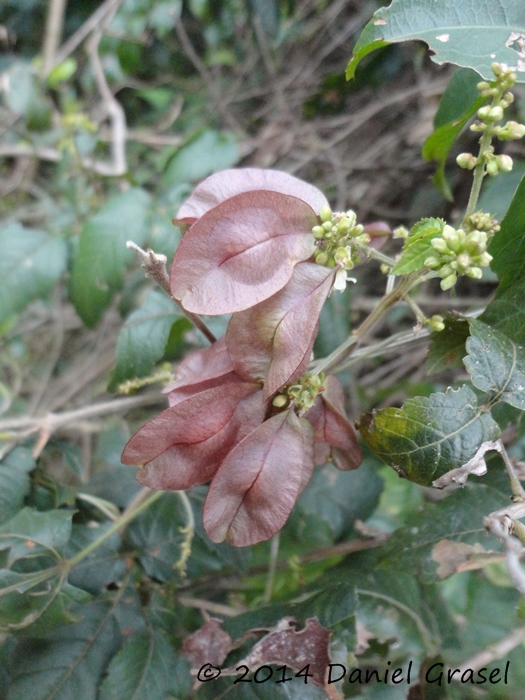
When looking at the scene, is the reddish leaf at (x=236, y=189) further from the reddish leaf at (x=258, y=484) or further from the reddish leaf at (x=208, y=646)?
the reddish leaf at (x=208, y=646)

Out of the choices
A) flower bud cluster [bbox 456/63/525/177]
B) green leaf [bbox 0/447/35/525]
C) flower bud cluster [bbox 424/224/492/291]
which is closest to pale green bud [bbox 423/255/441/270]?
flower bud cluster [bbox 424/224/492/291]

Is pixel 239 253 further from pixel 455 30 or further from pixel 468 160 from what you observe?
pixel 455 30

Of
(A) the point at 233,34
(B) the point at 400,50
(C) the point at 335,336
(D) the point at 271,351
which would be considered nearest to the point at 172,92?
(A) the point at 233,34

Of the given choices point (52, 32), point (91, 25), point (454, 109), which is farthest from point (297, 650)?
point (52, 32)

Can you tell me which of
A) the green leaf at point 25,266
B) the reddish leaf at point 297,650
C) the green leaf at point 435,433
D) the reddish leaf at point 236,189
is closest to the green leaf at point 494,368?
the green leaf at point 435,433

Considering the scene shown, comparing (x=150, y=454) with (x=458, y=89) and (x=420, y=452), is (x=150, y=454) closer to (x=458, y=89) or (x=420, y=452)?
(x=420, y=452)

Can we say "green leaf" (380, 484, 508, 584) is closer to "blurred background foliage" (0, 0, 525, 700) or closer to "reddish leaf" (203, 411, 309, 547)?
"blurred background foliage" (0, 0, 525, 700)
